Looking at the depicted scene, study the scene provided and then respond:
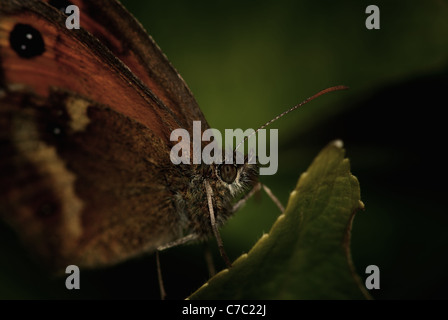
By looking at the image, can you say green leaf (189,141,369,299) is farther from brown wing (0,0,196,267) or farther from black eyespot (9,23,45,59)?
black eyespot (9,23,45,59)

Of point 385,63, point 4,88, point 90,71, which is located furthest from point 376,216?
point 4,88

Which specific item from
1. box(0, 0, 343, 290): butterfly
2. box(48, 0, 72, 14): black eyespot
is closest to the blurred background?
box(0, 0, 343, 290): butterfly

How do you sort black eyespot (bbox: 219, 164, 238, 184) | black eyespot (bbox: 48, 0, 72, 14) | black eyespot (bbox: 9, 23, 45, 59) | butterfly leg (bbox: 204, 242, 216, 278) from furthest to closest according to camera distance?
butterfly leg (bbox: 204, 242, 216, 278)
black eyespot (bbox: 219, 164, 238, 184)
black eyespot (bbox: 48, 0, 72, 14)
black eyespot (bbox: 9, 23, 45, 59)

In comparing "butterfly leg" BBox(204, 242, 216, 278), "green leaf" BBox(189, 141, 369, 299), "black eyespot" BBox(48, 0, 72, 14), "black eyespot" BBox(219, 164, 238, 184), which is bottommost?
"butterfly leg" BBox(204, 242, 216, 278)

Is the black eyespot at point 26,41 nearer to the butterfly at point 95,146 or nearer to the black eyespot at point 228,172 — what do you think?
the butterfly at point 95,146

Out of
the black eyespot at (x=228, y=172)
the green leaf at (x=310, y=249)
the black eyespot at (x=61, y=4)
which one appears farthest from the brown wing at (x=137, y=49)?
the green leaf at (x=310, y=249)

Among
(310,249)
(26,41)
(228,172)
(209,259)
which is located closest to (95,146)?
(26,41)
